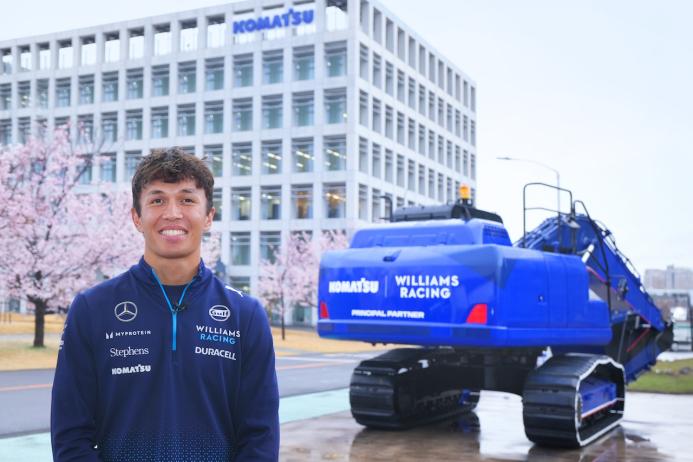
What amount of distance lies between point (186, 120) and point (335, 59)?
14695 mm

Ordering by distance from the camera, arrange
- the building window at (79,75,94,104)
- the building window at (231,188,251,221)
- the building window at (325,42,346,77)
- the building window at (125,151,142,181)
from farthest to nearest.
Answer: the building window at (79,75,94,104) < the building window at (125,151,142,181) < the building window at (231,188,251,221) < the building window at (325,42,346,77)

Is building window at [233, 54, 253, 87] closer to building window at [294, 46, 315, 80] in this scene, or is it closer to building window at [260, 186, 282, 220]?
building window at [294, 46, 315, 80]

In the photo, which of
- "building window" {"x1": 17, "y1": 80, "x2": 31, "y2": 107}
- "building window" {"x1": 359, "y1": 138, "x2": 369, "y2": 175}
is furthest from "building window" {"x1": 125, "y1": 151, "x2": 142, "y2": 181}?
"building window" {"x1": 359, "y1": 138, "x2": 369, "y2": 175}

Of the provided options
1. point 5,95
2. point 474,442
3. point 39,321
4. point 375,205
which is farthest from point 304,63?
point 474,442

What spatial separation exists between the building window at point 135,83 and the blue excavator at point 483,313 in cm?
6399

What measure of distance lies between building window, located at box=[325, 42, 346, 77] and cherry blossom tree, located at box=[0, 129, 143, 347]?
3508cm

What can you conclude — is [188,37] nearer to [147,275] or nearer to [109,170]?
[109,170]

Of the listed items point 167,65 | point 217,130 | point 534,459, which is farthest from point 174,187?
point 167,65

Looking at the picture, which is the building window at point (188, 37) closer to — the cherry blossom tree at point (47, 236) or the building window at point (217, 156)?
the building window at point (217, 156)

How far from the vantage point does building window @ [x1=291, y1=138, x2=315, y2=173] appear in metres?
64.8

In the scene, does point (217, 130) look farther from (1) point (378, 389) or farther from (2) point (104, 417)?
(2) point (104, 417)

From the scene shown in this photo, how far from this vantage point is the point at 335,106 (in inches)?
2520

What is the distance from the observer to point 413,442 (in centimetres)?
1152

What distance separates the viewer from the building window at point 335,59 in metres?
63.9
